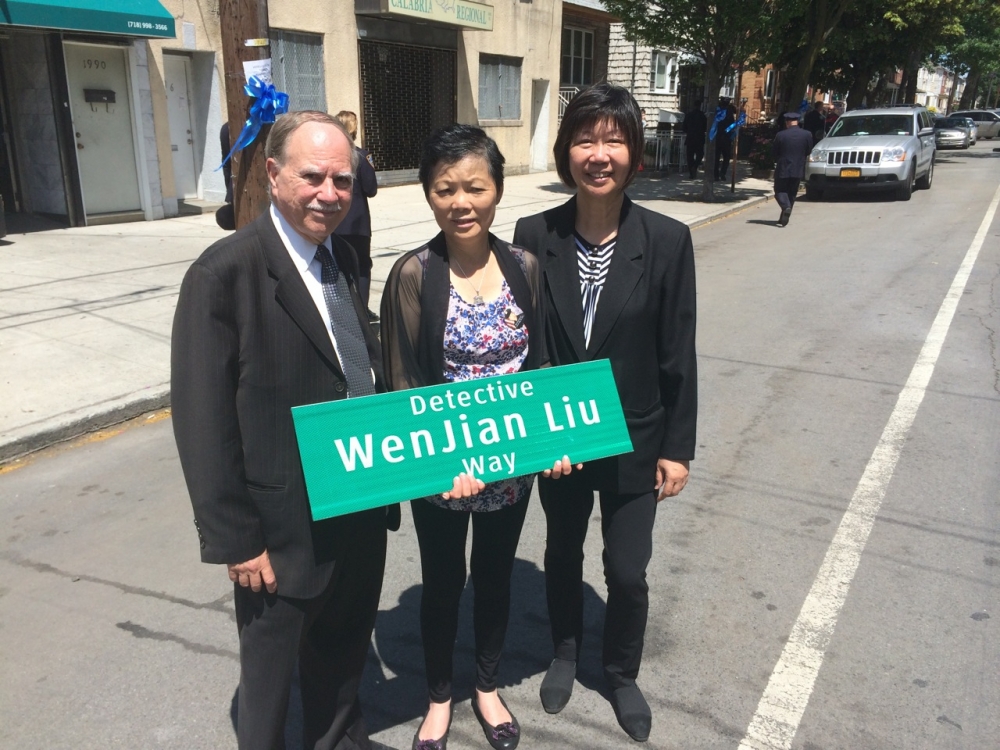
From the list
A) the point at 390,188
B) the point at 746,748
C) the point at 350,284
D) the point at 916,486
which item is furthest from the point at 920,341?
the point at 390,188

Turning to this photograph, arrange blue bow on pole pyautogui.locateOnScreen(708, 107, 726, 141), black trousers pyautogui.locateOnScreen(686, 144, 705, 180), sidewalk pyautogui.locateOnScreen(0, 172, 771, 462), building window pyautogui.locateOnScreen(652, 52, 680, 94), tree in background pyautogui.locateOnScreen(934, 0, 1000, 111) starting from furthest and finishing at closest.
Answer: building window pyautogui.locateOnScreen(652, 52, 680, 94) → tree in background pyautogui.locateOnScreen(934, 0, 1000, 111) → black trousers pyautogui.locateOnScreen(686, 144, 705, 180) → blue bow on pole pyautogui.locateOnScreen(708, 107, 726, 141) → sidewalk pyautogui.locateOnScreen(0, 172, 771, 462)

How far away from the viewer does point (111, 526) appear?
13.4 feet

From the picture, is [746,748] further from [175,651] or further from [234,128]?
[234,128]

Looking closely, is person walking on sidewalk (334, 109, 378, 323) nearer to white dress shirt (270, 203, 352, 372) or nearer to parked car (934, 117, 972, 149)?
white dress shirt (270, 203, 352, 372)

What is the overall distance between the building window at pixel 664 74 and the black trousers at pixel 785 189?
52.2 ft

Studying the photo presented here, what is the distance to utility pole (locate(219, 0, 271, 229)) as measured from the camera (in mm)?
5105

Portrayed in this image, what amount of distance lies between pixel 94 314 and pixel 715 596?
6.16 meters

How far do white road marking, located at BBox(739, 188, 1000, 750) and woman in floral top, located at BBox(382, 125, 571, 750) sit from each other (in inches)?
35.8

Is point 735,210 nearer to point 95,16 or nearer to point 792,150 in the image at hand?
point 792,150

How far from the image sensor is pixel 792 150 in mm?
13375

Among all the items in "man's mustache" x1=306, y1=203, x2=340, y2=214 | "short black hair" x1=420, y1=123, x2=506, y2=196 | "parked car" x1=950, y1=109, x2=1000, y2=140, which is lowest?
"man's mustache" x1=306, y1=203, x2=340, y2=214

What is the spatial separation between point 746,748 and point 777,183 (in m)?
12.6

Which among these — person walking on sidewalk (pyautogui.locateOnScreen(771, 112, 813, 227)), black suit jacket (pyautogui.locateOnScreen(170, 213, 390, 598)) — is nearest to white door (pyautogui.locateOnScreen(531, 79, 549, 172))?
person walking on sidewalk (pyautogui.locateOnScreen(771, 112, 813, 227))

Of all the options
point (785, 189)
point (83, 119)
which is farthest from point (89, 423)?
point (785, 189)
